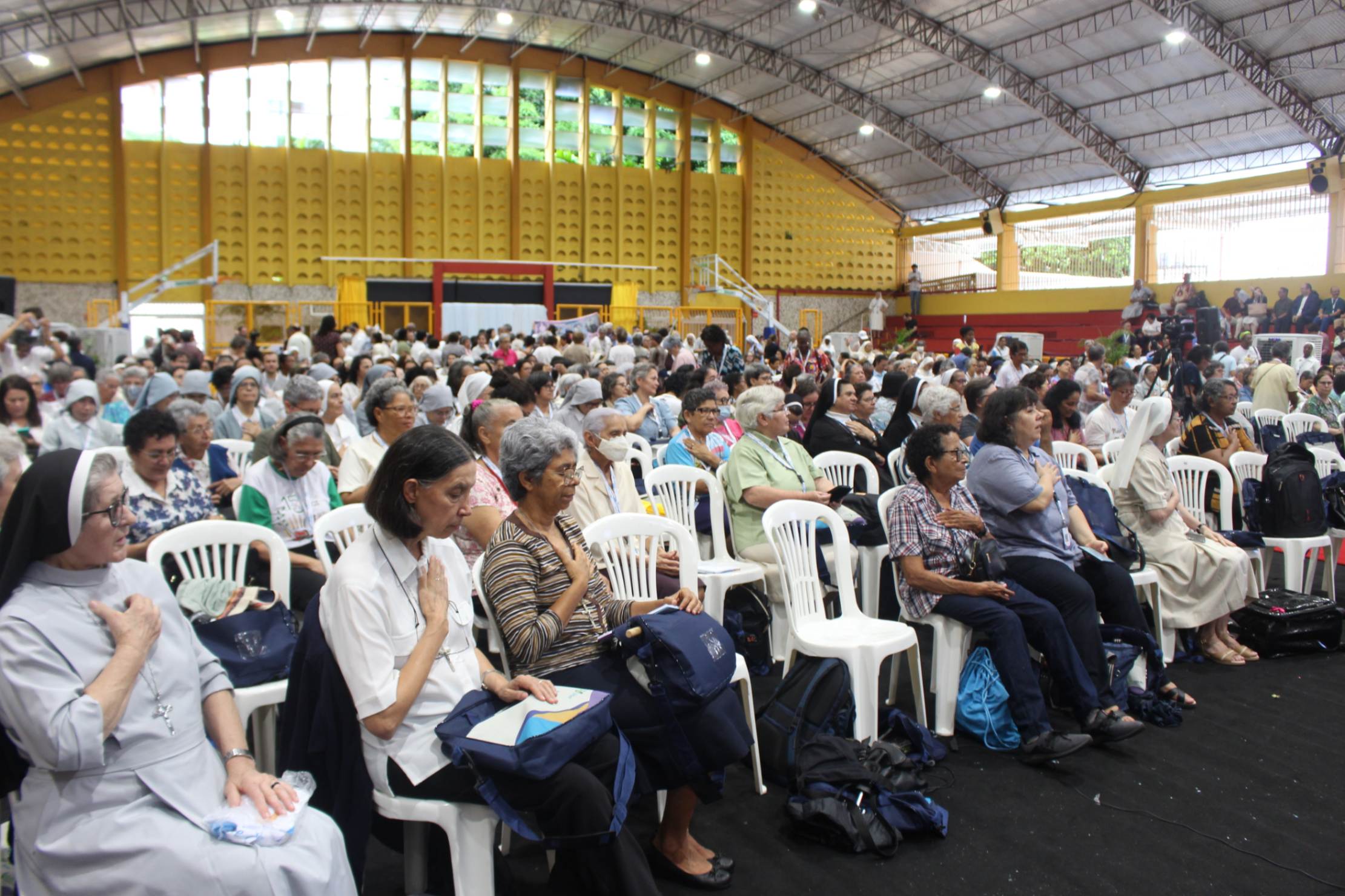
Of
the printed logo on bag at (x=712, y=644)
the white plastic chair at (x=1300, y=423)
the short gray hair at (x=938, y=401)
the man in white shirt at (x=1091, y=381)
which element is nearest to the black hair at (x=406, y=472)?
the printed logo on bag at (x=712, y=644)

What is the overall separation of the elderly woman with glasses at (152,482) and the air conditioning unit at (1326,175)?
18.0 meters

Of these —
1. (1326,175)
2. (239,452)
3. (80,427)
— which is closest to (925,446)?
(239,452)

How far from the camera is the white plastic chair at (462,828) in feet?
6.36

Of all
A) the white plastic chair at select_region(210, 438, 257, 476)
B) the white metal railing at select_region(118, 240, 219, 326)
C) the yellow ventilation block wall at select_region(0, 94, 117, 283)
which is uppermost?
the yellow ventilation block wall at select_region(0, 94, 117, 283)

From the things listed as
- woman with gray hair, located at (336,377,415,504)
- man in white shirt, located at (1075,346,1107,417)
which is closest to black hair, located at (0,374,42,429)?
woman with gray hair, located at (336,377,415,504)

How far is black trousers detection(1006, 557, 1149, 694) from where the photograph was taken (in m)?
3.38

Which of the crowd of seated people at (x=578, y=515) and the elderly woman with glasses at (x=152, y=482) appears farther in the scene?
the elderly woman with glasses at (x=152, y=482)

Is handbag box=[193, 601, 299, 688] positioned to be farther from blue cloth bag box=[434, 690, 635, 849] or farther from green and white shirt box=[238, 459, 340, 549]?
green and white shirt box=[238, 459, 340, 549]

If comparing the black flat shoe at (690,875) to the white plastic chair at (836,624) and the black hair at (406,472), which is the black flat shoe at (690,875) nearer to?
the white plastic chair at (836,624)

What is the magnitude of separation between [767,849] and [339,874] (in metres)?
1.26

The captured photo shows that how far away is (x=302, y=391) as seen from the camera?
411 cm

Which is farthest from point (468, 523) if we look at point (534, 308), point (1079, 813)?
point (534, 308)

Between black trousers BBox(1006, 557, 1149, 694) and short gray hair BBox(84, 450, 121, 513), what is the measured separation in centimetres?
293

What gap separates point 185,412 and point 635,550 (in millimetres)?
1862
